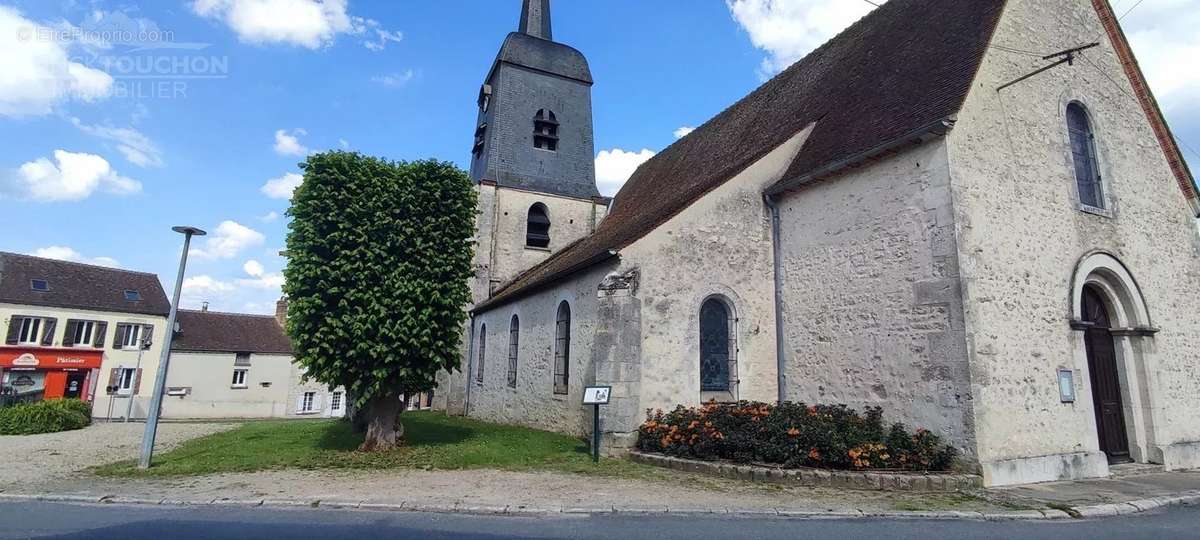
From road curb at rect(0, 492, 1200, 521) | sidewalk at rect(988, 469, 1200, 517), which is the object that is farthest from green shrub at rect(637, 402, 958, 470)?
road curb at rect(0, 492, 1200, 521)

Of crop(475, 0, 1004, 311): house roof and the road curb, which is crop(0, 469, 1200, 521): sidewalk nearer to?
the road curb

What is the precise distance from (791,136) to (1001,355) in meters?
6.14

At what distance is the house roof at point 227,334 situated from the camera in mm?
33094

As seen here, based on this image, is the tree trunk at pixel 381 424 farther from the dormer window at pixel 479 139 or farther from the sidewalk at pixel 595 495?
the dormer window at pixel 479 139

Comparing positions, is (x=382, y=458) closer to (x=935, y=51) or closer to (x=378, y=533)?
(x=378, y=533)

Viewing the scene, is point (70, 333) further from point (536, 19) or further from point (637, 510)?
point (637, 510)

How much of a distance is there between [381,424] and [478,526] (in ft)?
20.4

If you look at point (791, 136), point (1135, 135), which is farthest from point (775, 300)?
point (1135, 135)

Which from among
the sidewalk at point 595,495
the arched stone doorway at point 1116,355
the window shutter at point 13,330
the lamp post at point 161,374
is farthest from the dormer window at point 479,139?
the window shutter at point 13,330

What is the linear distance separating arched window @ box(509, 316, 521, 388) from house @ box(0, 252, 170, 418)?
69.5 ft

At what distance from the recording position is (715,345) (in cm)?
1203

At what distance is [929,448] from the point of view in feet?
27.9

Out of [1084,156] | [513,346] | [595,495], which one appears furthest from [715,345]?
[1084,156]

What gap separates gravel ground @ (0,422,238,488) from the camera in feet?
30.1
